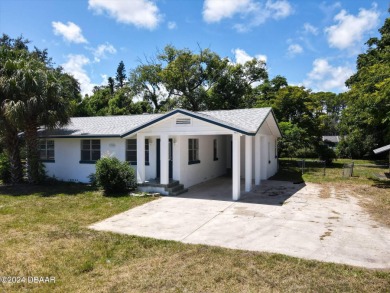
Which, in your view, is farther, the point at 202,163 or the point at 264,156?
the point at 264,156

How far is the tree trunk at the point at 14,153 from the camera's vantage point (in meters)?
14.3

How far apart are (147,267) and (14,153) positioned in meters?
12.3

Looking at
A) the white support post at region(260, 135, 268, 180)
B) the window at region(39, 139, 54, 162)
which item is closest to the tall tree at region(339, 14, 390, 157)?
the white support post at region(260, 135, 268, 180)

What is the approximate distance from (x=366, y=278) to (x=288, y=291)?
146cm

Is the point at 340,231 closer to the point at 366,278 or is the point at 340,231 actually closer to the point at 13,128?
the point at 366,278

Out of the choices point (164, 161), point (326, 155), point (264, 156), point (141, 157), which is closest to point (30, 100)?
point (141, 157)

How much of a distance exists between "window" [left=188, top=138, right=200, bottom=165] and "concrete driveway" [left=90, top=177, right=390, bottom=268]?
8.94 ft

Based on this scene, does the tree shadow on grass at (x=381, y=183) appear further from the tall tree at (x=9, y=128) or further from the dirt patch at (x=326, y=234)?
the tall tree at (x=9, y=128)

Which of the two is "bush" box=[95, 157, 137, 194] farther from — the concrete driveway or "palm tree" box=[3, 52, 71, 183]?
"palm tree" box=[3, 52, 71, 183]

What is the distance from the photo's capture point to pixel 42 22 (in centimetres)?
1340

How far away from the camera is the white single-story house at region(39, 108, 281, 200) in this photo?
1220 cm

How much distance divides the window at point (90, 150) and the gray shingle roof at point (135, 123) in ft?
1.91

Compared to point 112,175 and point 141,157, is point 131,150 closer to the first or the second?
point 141,157

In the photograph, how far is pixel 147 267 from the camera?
5.46 metres
